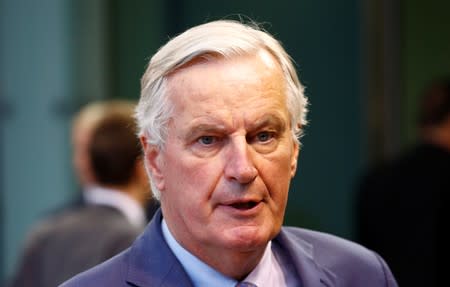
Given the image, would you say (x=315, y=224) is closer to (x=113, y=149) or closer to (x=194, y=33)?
(x=113, y=149)

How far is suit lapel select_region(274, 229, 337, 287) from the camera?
3037mm

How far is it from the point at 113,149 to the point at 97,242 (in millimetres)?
527

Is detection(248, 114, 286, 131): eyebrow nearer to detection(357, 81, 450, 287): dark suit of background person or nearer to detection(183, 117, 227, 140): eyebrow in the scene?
detection(183, 117, 227, 140): eyebrow

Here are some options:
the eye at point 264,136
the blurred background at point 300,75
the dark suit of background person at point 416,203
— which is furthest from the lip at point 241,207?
the blurred background at point 300,75

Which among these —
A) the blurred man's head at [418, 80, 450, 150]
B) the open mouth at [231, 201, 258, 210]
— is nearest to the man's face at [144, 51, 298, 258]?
the open mouth at [231, 201, 258, 210]

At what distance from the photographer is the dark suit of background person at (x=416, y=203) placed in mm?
6556

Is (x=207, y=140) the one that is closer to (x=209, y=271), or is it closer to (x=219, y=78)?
(x=219, y=78)

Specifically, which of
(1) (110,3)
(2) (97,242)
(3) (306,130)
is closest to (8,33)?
(1) (110,3)

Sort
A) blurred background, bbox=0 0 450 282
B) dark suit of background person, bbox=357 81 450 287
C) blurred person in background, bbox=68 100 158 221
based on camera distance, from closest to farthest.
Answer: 1. blurred person in background, bbox=68 100 158 221
2. dark suit of background person, bbox=357 81 450 287
3. blurred background, bbox=0 0 450 282

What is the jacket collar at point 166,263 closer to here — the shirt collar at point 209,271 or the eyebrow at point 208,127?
the shirt collar at point 209,271

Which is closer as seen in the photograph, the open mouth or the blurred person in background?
the open mouth

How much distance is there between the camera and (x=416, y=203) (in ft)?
21.7

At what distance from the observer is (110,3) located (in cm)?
842

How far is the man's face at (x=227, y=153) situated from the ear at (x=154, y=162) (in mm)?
58
